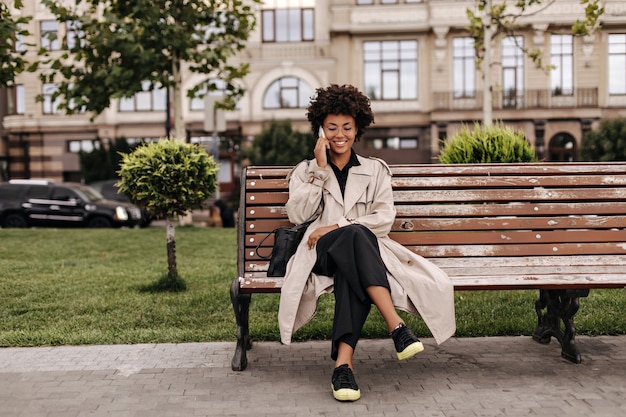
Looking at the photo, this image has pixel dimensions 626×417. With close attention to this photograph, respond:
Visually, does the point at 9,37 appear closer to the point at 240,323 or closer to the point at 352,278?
the point at 240,323

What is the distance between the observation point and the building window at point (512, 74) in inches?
1358

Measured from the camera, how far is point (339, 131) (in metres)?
5.05

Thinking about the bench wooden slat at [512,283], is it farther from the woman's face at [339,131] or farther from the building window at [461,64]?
the building window at [461,64]

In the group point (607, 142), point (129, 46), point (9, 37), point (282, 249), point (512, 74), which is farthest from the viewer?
point (512, 74)

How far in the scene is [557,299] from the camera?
17.5 ft

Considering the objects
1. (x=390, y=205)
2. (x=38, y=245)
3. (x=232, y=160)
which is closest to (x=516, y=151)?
(x=390, y=205)

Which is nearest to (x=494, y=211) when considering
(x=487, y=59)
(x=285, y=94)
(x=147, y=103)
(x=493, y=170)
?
(x=493, y=170)

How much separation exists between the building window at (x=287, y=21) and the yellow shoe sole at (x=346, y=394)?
32.9 m

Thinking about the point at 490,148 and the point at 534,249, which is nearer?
the point at 534,249

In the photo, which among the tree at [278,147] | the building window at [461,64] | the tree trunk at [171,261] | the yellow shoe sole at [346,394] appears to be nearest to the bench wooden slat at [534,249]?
the yellow shoe sole at [346,394]

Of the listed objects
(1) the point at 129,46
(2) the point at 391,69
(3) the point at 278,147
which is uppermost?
(2) the point at 391,69

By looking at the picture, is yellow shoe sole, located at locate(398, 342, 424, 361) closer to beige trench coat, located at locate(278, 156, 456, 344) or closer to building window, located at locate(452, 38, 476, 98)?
beige trench coat, located at locate(278, 156, 456, 344)

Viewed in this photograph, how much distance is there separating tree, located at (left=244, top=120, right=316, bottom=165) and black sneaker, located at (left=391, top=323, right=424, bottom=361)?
85.8 ft

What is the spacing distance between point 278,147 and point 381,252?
26.4 meters
